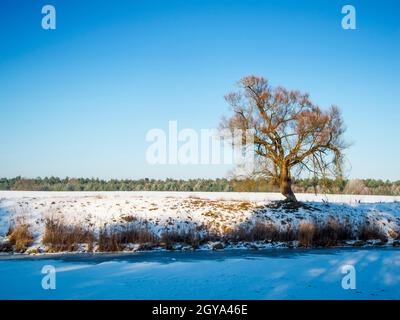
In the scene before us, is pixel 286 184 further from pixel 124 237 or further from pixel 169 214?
pixel 124 237

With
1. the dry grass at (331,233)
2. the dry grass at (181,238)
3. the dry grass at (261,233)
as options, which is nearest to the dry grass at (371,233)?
the dry grass at (331,233)

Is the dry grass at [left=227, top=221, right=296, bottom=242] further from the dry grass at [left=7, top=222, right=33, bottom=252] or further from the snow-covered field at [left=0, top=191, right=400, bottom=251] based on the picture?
the dry grass at [left=7, top=222, right=33, bottom=252]

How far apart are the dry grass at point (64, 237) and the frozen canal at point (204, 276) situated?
4.80 feet

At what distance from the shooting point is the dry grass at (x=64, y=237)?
47.6 feet

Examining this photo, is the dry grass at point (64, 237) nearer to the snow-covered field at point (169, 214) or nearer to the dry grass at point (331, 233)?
the snow-covered field at point (169, 214)

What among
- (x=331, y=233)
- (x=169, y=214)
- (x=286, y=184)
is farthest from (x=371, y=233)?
(x=169, y=214)

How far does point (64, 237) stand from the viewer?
1500 centimetres

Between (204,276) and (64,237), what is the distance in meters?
7.82

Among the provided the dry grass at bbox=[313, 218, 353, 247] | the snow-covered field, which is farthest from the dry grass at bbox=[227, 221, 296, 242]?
the dry grass at bbox=[313, 218, 353, 247]

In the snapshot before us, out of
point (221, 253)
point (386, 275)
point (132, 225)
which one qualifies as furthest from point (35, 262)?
point (386, 275)

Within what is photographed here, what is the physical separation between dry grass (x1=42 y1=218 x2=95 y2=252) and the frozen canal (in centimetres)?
146
